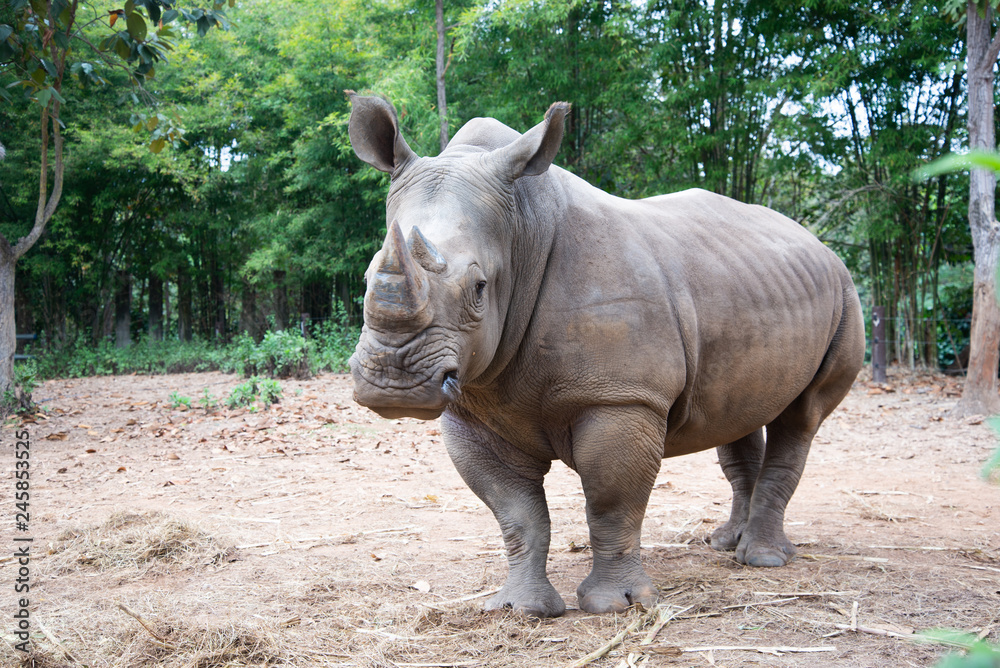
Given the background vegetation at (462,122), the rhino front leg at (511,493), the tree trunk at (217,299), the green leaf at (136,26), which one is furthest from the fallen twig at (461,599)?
the tree trunk at (217,299)

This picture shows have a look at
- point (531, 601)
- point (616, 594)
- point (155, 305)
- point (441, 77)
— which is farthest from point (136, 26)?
point (155, 305)

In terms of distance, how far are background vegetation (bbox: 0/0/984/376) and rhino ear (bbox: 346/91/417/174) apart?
5.17 m

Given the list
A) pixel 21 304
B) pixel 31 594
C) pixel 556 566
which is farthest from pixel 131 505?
pixel 21 304

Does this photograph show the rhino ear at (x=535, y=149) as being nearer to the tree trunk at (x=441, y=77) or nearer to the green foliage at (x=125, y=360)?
the tree trunk at (x=441, y=77)

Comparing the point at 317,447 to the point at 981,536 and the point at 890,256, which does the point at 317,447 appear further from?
the point at 890,256

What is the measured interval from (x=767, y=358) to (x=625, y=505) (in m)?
1.04

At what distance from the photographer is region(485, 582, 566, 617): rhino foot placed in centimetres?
345

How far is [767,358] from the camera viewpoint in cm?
386

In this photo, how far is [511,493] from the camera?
11.9ft

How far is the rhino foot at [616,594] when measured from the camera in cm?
346

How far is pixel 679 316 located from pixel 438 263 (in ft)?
3.95

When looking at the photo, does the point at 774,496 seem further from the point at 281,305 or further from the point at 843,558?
the point at 281,305

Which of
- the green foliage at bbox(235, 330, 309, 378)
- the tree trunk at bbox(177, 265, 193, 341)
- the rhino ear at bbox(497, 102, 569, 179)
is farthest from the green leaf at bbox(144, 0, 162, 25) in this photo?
the tree trunk at bbox(177, 265, 193, 341)

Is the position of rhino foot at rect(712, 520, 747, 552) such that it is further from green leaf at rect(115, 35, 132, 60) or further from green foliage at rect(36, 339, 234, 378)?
green foliage at rect(36, 339, 234, 378)
